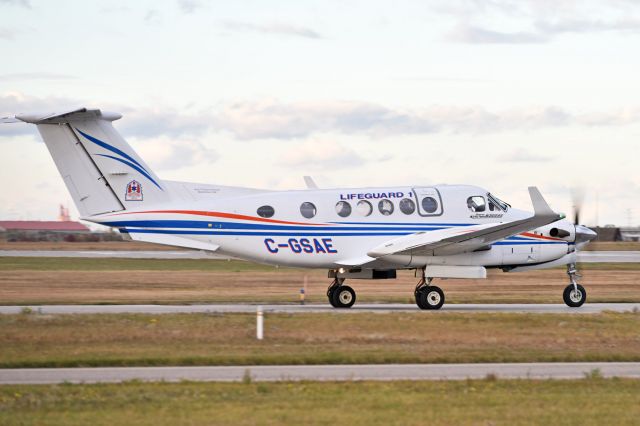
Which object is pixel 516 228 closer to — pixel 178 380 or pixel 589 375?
pixel 589 375

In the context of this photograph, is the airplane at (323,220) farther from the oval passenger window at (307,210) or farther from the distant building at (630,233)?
the distant building at (630,233)

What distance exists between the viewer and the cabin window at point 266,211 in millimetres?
31516

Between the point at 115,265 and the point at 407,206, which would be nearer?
the point at 407,206

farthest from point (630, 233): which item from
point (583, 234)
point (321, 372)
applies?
point (321, 372)

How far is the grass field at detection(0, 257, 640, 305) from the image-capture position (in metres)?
39.8

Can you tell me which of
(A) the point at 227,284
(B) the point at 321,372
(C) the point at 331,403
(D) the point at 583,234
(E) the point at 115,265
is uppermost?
(D) the point at 583,234

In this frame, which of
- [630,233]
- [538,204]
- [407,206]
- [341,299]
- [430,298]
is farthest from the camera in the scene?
[630,233]

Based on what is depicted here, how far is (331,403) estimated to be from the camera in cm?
1580

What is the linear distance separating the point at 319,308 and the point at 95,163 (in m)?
8.68

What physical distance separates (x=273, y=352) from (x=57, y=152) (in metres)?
11.5

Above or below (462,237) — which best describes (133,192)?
above

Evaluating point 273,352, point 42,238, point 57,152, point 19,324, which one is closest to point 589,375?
point 273,352

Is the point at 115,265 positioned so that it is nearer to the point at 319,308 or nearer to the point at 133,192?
the point at 319,308

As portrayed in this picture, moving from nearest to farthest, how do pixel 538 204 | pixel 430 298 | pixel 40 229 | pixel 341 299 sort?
pixel 538 204
pixel 430 298
pixel 341 299
pixel 40 229
